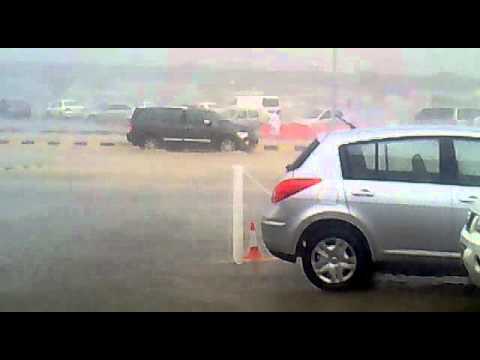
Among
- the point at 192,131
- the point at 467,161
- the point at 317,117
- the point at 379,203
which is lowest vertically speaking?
the point at 379,203

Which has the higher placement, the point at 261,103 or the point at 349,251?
the point at 261,103

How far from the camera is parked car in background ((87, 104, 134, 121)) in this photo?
23.2 ft

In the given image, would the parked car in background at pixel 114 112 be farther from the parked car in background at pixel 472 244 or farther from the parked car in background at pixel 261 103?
the parked car in background at pixel 472 244

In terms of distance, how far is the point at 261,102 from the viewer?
275 inches

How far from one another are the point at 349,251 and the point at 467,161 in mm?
1178

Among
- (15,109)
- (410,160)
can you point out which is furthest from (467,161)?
(15,109)

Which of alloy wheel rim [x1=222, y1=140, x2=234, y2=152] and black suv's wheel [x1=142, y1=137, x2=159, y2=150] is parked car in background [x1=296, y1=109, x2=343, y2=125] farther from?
black suv's wheel [x1=142, y1=137, x2=159, y2=150]

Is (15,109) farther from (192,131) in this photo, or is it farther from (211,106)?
(211,106)

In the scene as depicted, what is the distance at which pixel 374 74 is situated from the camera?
6.82 m

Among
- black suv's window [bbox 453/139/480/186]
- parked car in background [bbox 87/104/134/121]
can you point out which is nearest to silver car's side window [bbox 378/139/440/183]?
black suv's window [bbox 453/139/480/186]
